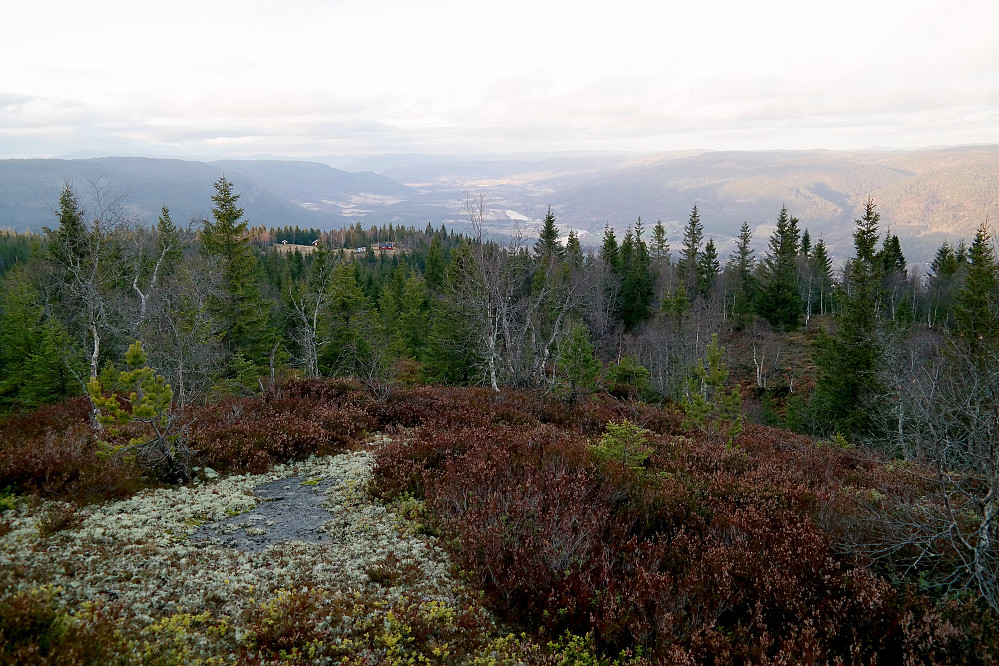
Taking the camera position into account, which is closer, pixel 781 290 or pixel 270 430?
pixel 270 430

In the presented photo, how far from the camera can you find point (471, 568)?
5.44m

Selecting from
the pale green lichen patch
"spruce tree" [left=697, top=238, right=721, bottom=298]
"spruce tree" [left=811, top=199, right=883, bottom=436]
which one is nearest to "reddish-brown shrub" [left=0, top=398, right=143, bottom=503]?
the pale green lichen patch

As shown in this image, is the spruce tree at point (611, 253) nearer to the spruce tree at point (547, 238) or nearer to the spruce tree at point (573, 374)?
the spruce tree at point (547, 238)

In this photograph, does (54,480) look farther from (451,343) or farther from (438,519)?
(451,343)

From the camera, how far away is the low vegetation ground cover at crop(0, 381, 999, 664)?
4230 mm

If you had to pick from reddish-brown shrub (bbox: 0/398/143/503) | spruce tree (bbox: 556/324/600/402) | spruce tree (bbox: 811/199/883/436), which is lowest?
spruce tree (bbox: 811/199/883/436)

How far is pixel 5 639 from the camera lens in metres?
3.36

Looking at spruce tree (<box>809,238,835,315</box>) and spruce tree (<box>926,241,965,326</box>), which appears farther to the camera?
spruce tree (<box>809,238,835,315</box>)

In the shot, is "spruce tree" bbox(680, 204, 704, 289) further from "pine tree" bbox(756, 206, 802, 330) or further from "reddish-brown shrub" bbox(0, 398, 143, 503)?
"reddish-brown shrub" bbox(0, 398, 143, 503)

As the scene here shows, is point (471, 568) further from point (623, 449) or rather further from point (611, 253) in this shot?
point (611, 253)

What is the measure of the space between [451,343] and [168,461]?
84.9ft

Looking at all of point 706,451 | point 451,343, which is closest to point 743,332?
point 451,343

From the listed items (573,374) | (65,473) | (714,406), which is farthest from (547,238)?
(65,473)

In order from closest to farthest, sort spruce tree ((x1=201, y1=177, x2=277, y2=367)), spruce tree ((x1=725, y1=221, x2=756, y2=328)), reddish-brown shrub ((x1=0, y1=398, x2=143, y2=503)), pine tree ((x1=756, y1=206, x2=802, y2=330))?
reddish-brown shrub ((x1=0, y1=398, x2=143, y2=503)) < spruce tree ((x1=201, y1=177, x2=277, y2=367)) < pine tree ((x1=756, y1=206, x2=802, y2=330)) < spruce tree ((x1=725, y1=221, x2=756, y2=328))
